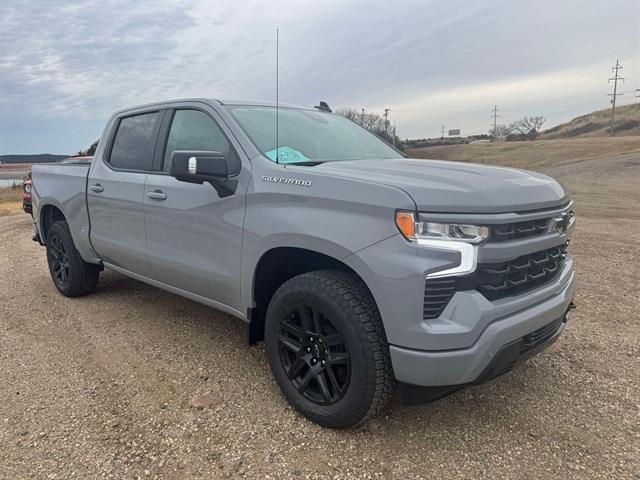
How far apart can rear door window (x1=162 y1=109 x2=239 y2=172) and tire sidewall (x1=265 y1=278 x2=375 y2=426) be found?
0.98m

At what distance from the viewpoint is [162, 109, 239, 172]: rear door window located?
344 cm

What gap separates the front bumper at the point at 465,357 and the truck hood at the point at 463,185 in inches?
22.0

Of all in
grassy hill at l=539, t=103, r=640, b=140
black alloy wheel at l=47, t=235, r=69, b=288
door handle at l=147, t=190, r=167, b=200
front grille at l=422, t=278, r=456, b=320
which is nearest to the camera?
front grille at l=422, t=278, r=456, b=320

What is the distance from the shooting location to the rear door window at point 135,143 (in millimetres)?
4102

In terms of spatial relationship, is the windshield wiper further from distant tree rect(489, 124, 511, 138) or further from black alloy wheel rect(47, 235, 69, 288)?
distant tree rect(489, 124, 511, 138)

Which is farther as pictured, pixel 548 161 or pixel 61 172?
pixel 548 161

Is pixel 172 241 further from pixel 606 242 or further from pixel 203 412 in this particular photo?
pixel 606 242

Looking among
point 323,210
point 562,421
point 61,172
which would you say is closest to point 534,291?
point 562,421

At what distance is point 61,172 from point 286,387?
12.1 feet

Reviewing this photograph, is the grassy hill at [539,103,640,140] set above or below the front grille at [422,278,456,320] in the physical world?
above

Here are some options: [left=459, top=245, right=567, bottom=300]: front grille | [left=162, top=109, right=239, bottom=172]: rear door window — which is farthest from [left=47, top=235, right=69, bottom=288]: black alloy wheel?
[left=459, top=245, right=567, bottom=300]: front grille

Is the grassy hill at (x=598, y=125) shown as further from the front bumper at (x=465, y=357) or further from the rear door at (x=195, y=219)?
the front bumper at (x=465, y=357)

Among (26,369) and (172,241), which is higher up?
(172,241)

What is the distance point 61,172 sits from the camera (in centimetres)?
519
